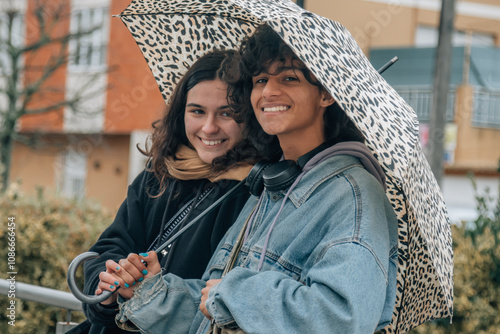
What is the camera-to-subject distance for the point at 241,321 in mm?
1804

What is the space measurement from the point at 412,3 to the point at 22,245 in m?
15.3

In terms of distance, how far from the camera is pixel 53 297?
328 cm

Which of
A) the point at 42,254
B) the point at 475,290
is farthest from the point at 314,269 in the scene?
the point at 42,254

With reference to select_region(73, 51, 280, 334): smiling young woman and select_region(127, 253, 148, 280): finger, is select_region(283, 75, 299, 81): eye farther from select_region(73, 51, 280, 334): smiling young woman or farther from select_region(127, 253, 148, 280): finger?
select_region(127, 253, 148, 280): finger

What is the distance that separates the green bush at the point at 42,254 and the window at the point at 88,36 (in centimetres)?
955

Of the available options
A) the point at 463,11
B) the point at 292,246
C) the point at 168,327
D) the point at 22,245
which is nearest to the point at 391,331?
the point at 292,246

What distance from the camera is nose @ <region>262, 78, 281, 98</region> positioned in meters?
2.07

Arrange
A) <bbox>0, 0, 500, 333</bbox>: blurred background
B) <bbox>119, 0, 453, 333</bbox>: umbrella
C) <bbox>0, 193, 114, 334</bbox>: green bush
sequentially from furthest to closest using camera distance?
<bbox>0, 0, 500, 333</bbox>: blurred background → <bbox>0, 193, 114, 334</bbox>: green bush → <bbox>119, 0, 453, 333</bbox>: umbrella

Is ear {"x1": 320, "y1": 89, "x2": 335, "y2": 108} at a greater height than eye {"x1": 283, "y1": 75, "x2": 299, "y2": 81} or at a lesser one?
lesser

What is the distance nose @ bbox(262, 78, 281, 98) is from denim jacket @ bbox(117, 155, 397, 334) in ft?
0.86

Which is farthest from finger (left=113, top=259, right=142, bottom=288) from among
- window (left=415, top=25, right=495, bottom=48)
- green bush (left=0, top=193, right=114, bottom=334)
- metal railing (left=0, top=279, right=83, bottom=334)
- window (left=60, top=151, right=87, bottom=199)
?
window (left=60, top=151, right=87, bottom=199)

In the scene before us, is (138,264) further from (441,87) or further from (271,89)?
(441,87)

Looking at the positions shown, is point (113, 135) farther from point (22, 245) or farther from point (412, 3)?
point (22, 245)

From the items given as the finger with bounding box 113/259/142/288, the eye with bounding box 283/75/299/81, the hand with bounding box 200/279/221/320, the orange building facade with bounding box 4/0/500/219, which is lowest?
→ the orange building facade with bounding box 4/0/500/219
